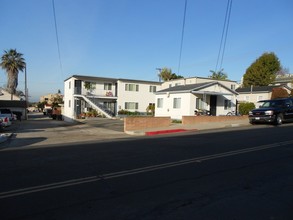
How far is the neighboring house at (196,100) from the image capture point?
32.4m

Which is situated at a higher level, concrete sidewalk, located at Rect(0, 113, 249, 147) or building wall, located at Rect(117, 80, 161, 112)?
building wall, located at Rect(117, 80, 161, 112)

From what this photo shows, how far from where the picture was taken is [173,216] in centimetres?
480

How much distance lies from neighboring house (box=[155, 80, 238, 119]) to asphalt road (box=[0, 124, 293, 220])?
2173 cm

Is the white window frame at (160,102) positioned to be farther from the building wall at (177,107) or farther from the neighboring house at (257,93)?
the neighboring house at (257,93)

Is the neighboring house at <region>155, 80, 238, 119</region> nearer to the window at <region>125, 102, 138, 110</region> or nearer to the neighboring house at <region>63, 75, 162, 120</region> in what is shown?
the neighboring house at <region>63, 75, 162, 120</region>

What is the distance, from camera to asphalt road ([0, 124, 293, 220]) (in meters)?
5.04

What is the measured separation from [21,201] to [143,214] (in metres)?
2.39

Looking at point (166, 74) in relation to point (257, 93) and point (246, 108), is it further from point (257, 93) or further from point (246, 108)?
point (246, 108)

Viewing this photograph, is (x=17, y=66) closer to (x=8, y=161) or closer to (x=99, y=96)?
(x=99, y=96)

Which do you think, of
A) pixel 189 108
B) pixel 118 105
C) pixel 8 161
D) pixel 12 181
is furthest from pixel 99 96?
pixel 12 181

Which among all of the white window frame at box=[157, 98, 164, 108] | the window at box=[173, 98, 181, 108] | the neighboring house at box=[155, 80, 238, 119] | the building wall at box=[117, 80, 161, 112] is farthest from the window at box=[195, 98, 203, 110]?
the building wall at box=[117, 80, 161, 112]

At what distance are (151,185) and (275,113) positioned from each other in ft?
57.8

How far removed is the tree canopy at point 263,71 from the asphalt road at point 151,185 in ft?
208

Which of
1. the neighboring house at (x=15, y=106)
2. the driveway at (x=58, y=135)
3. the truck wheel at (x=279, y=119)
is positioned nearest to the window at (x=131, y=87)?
the driveway at (x=58, y=135)
